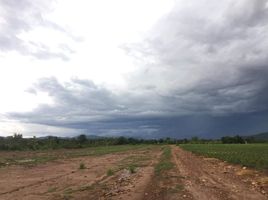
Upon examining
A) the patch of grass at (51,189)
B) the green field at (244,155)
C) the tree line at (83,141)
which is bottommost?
the patch of grass at (51,189)

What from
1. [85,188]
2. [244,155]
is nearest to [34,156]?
[244,155]

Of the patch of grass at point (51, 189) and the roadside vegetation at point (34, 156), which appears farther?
the roadside vegetation at point (34, 156)

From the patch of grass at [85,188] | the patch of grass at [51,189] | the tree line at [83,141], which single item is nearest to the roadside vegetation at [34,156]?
the patch of grass at [51,189]

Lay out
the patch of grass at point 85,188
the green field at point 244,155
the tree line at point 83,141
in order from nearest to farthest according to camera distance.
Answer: the patch of grass at point 85,188
the green field at point 244,155
the tree line at point 83,141

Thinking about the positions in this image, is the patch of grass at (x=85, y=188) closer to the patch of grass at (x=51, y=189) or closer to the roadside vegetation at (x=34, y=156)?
the patch of grass at (x=51, y=189)

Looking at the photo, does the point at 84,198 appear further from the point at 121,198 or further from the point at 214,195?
the point at 214,195

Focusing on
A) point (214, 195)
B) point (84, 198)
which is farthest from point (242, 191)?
point (84, 198)

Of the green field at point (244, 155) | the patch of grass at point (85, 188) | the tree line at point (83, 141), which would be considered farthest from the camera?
the tree line at point (83, 141)

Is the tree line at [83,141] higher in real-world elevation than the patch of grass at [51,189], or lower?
higher

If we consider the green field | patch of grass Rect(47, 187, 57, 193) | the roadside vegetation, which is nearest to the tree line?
the roadside vegetation

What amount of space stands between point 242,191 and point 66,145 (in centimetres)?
11094

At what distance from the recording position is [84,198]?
16.5 m

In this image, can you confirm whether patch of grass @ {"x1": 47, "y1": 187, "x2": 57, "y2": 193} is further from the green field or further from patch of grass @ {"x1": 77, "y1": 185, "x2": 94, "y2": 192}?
the green field

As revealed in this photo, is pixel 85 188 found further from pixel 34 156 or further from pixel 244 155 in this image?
pixel 34 156
